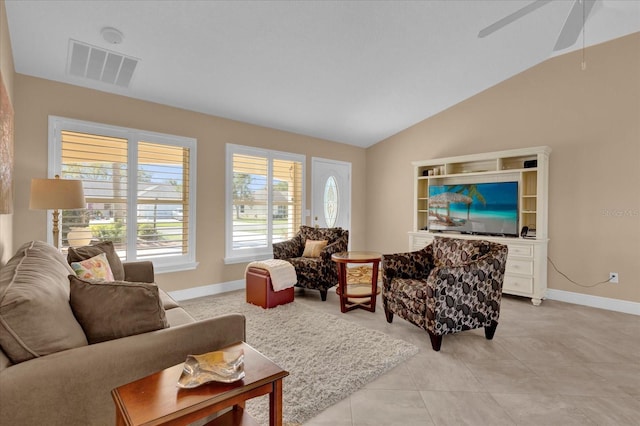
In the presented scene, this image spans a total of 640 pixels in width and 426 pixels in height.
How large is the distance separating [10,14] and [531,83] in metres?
5.71

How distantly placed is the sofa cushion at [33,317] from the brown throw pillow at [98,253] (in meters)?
Answer: 1.20

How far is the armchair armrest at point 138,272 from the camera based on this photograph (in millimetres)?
3014

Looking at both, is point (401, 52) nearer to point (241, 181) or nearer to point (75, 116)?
point (241, 181)

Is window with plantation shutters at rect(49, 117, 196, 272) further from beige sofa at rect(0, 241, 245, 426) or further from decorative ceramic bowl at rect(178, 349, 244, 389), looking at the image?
decorative ceramic bowl at rect(178, 349, 244, 389)

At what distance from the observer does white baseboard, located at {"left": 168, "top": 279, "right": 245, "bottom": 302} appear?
4.21 meters

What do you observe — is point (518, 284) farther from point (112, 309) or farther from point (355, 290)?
point (112, 309)

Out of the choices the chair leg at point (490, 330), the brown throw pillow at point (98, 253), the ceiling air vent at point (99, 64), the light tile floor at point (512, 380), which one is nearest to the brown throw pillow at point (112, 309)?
the light tile floor at point (512, 380)

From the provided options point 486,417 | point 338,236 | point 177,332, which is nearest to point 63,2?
point 177,332

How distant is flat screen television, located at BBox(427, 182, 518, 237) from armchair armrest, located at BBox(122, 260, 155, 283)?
157 inches

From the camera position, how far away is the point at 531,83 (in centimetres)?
461

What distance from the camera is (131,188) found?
3.81 m

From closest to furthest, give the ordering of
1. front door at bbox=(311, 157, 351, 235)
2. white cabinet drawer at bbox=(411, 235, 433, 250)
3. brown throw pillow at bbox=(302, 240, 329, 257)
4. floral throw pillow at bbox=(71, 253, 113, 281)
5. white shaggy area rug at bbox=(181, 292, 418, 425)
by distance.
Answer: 1. white shaggy area rug at bbox=(181, 292, 418, 425)
2. floral throw pillow at bbox=(71, 253, 113, 281)
3. brown throw pillow at bbox=(302, 240, 329, 257)
4. white cabinet drawer at bbox=(411, 235, 433, 250)
5. front door at bbox=(311, 157, 351, 235)

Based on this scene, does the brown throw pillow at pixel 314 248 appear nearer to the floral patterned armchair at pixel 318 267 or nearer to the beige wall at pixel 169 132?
the floral patterned armchair at pixel 318 267

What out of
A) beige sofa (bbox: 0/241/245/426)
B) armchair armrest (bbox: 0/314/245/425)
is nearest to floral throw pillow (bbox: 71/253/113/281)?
beige sofa (bbox: 0/241/245/426)
